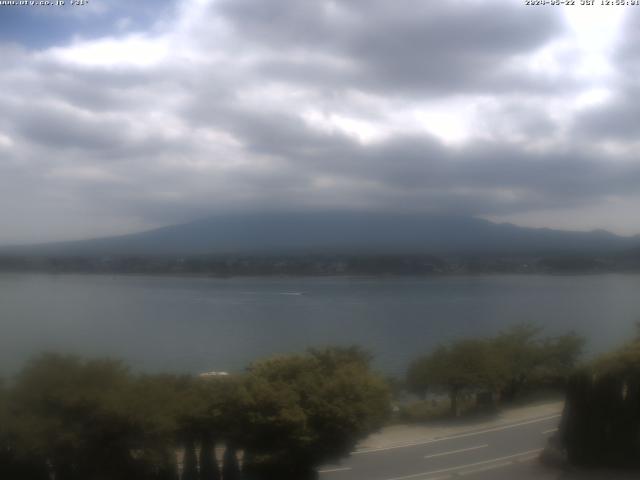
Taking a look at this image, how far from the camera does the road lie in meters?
8.50

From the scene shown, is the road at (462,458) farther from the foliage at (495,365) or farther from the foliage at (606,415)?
the foliage at (495,365)

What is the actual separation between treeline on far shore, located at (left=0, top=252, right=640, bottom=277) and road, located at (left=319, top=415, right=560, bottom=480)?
32.7 feet

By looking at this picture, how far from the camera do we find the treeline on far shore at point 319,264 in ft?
57.7

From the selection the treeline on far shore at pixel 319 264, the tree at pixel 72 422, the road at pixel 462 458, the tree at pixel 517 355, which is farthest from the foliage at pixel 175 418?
the treeline on far shore at pixel 319 264

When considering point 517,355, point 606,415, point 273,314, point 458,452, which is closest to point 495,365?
point 517,355

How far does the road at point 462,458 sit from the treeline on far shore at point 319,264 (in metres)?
9.96

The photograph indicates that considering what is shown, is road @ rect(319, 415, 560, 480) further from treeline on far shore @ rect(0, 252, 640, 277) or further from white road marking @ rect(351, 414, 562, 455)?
treeline on far shore @ rect(0, 252, 640, 277)

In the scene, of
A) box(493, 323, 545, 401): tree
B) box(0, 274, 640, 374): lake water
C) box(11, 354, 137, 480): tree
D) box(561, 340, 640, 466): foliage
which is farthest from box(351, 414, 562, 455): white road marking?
box(11, 354, 137, 480): tree

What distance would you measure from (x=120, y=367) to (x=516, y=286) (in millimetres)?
23734

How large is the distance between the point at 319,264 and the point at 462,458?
881 inches

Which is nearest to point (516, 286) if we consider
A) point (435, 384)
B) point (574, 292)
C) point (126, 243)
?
point (574, 292)

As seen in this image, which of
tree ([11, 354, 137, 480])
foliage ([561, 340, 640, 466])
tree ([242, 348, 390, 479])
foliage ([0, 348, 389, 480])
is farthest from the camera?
foliage ([561, 340, 640, 466])

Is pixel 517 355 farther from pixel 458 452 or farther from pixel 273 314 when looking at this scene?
pixel 273 314

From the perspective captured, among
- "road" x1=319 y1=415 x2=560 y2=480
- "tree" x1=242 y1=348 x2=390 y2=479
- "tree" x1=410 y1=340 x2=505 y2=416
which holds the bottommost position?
"road" x1=319 y1=415 x2=560 y2=480
